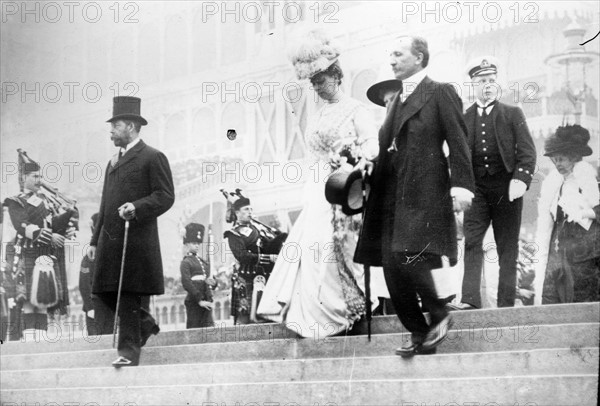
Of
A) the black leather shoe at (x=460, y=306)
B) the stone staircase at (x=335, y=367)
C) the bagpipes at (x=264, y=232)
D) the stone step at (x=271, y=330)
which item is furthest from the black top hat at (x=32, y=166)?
the black leather shoe at (x=460, y=306)

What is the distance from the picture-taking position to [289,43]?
31.0ft

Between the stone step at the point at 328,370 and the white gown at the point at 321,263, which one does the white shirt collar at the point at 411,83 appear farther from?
the stone step at the point at 328,370

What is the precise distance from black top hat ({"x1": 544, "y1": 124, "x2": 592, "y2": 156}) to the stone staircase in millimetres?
1184

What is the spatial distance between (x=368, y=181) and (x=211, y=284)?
1849mm

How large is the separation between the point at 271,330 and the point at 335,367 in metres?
0.89

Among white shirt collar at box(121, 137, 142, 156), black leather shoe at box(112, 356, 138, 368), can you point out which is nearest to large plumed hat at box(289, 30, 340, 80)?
white shirt collar at box(121, 137, 142, 156)

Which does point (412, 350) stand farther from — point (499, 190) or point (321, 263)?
point (499, 190)

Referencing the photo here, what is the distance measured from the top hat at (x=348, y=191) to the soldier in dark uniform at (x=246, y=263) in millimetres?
960

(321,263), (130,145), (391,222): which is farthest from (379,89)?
(130,145)

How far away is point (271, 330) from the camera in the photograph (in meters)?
8.66

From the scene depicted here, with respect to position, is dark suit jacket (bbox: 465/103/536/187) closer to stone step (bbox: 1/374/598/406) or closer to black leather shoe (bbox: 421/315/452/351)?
black leather shoe (bbox: 421/315/452/351)

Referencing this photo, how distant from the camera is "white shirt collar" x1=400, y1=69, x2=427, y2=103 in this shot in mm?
8391

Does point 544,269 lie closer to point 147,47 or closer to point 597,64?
point 597,64

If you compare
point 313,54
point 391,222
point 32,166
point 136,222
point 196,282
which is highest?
point 313,54
